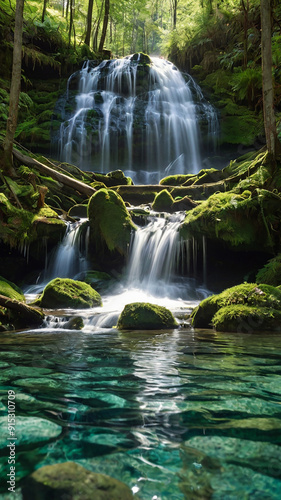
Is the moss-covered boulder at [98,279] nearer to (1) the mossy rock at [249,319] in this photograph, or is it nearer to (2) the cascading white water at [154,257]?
(2) the cascading white water at [154,257]

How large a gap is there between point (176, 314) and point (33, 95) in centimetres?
2160

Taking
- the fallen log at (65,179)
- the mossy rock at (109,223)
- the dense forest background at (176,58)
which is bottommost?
the mossy rock at (109,223)

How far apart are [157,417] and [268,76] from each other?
9.94 m

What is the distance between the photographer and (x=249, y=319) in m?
5.93

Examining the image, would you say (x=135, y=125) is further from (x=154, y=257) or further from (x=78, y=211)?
(x=154, y=257)

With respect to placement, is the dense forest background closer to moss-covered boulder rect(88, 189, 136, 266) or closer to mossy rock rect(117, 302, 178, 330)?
moss-covered boulder rect(88, 189, 136, 266)

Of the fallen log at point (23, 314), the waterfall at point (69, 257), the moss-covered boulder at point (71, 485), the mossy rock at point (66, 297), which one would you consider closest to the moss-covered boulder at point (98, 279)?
the waterfall at point (69, 257)

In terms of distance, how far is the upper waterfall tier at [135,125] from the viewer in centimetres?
2084

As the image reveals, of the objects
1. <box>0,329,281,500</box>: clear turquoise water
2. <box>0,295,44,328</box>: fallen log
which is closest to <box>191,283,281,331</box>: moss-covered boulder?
<box>0,329,281,500</box>: clear turquoise water

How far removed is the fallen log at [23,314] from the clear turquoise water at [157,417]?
2.43 metres

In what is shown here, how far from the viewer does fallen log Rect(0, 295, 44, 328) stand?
648 centimetres

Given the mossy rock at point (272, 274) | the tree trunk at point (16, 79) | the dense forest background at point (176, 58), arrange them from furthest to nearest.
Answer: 1. the dense forest background at point (176, 58)
2. the tree trunk at point (16, 79)
3. the mossy rock at point (272, 274)

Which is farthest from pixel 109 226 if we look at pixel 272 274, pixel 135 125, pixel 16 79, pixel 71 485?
pixel 135 125

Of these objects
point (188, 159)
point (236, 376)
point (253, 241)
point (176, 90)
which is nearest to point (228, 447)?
point (236, 376)
